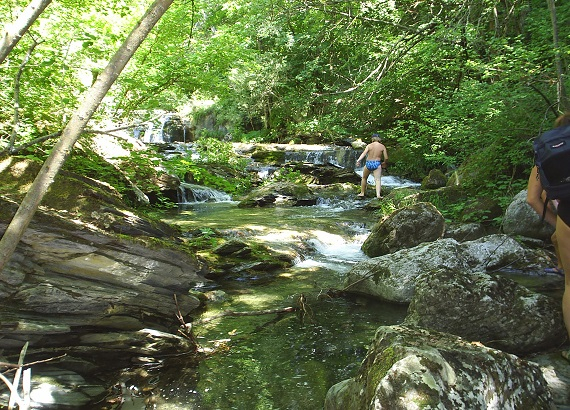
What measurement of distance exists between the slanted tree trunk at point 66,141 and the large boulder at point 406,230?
21.6 ft

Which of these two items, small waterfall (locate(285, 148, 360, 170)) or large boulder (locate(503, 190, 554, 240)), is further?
small waterfall (locate(285, 148, 360, 170))

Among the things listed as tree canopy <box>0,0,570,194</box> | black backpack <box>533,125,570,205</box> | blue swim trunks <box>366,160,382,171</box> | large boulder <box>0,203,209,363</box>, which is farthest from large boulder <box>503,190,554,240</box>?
large boulder <box>0,203,209,363</box>

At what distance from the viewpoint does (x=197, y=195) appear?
611 inches

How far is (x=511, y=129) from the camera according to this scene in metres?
8.16

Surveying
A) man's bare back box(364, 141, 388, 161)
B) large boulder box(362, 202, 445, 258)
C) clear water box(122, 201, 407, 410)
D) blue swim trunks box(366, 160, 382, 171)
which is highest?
man's bare back box(364, 141, 388, 161)

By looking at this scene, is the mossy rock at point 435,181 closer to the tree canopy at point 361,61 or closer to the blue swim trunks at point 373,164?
the tree canopy at point 361,61

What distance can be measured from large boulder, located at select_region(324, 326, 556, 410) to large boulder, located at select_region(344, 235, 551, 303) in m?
2.89

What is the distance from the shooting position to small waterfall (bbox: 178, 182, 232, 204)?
14884 millimetres

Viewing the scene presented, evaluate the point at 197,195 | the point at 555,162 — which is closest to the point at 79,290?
the point at 555,162

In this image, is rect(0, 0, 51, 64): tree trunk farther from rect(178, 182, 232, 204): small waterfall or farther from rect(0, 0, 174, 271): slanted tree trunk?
rect(178, 182, 232, 204): small waterfall

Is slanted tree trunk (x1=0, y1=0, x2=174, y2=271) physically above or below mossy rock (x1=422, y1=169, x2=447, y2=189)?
above

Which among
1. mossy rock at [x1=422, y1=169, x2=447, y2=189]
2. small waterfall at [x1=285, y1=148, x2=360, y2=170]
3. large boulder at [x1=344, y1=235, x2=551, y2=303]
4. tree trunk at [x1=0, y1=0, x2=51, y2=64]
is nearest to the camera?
tree trunk at [x1=0, y1=0, x2=51, y2=64]

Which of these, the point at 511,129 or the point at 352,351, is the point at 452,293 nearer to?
the point at 352,351

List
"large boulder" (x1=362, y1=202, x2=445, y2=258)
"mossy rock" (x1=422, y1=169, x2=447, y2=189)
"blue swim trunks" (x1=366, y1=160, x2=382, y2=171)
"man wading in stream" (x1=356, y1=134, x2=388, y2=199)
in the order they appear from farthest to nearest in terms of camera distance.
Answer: "mossy rock" (x1=422, y1=169, x2=447, y2=189) → "blue swim trunks" (x1=366, y1=160, x2=382, y2=171) → "man wading in stream" (x1=356, y1=134, x2=388, y2=199) → "large boulder" (x1=362, y1=202, x2=445, y2=258)
